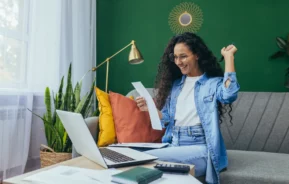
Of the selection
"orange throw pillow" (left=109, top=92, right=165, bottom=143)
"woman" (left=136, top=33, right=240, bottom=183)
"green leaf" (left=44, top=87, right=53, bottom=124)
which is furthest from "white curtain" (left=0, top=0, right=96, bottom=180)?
"woman" (left=136, top=33, right=240, bottom=183)

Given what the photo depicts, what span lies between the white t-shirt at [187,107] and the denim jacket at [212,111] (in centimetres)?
3

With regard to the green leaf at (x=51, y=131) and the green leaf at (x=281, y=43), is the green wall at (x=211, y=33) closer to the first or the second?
the green leaf at (x=281, y=43)

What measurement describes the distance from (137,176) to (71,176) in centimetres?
22

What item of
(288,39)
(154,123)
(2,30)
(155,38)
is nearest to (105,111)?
(154,123)

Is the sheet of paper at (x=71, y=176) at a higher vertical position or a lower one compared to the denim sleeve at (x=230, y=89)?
lower

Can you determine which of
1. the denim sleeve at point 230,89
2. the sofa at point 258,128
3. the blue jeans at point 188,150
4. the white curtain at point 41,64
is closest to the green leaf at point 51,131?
the white curtain at point 41,64

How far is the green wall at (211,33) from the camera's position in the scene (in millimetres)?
2520

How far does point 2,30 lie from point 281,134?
2.08m

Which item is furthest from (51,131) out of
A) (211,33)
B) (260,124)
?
(211,33)

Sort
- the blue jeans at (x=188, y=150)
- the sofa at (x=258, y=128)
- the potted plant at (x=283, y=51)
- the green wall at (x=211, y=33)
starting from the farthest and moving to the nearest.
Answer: the green wall at (x=211, y=33)
the potted plant at (x=283, y=51)
the sofa at (x=258, y=128)
the blue jeans at (x=188, y=150)

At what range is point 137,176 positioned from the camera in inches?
31.8

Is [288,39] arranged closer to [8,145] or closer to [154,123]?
[154,123]

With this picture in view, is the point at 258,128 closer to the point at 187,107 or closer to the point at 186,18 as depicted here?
the point at 187,107

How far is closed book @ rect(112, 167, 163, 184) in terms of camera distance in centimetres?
79
